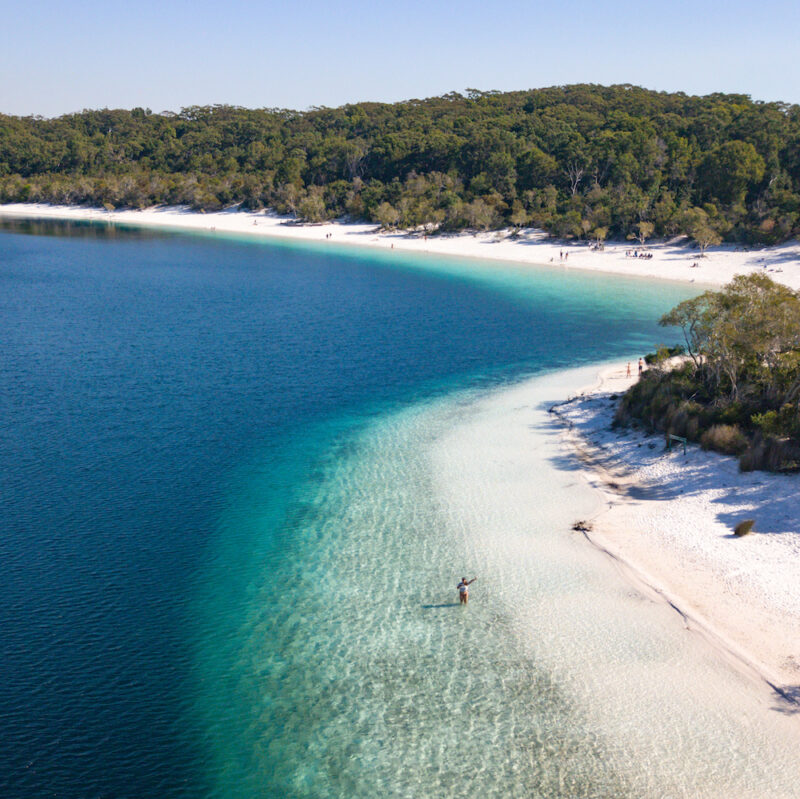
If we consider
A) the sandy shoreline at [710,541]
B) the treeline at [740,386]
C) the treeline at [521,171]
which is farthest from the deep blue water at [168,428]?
the treeline at [521,171]

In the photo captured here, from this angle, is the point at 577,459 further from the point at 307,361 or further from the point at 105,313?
the point at 105,313

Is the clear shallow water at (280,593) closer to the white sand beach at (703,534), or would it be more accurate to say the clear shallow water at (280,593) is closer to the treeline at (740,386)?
the white sand beach at (703,534)

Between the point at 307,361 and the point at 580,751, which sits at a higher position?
the point at 307,361

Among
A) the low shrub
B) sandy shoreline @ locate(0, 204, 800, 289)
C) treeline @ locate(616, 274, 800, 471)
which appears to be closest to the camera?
treeline @ locate(616, 274, 800, 471)

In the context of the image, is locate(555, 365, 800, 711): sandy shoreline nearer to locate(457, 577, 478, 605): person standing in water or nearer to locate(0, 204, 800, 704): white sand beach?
locate(0, 204, 800, 704): white sand beach

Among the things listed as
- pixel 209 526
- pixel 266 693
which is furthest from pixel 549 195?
pixel 266 693

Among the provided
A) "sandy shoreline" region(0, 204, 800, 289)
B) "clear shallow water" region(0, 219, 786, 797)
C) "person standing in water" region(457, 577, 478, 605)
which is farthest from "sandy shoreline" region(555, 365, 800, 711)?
"sandy shoreline" region(0, 204, 800, 289)
